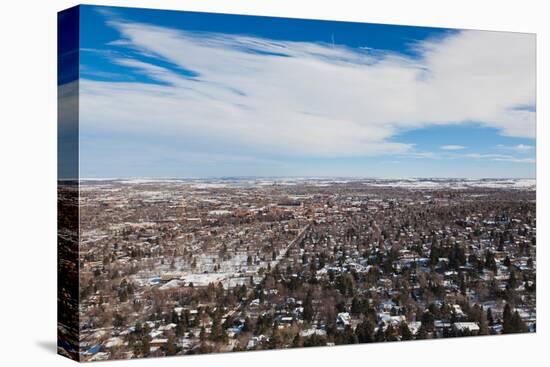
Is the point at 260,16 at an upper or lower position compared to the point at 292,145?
upper

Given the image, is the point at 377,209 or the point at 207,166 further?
the point at 377,209

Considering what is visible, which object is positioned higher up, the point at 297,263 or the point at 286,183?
the point at 286,183

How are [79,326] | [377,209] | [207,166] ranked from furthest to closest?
[377,209] < [207,166] < [79,326]

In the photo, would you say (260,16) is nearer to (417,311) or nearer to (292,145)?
(292,145)

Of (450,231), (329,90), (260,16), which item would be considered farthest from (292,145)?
(450,231)

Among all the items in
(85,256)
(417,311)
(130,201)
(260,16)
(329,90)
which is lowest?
(417,311)
